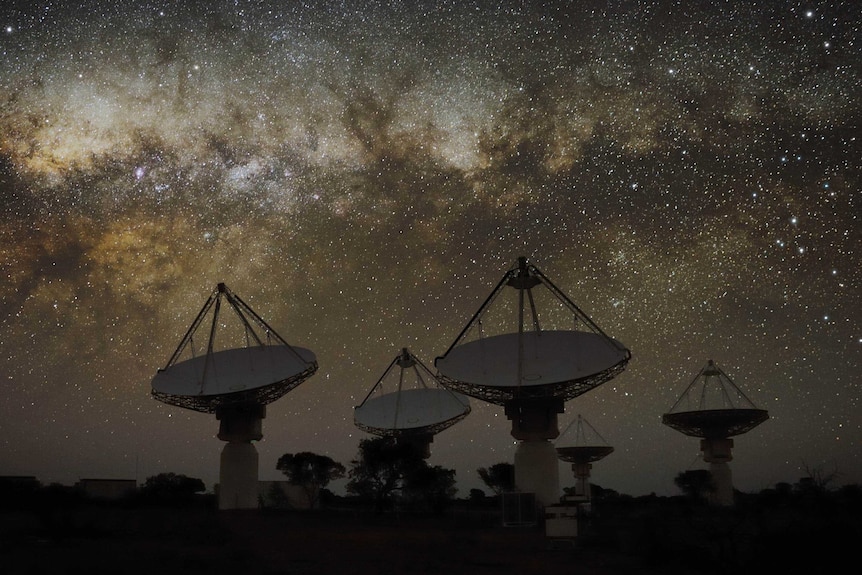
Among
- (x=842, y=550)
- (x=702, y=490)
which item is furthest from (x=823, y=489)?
(x=702, y=490)

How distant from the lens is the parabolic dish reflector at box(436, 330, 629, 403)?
3641cm

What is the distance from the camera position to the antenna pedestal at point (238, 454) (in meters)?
41.8

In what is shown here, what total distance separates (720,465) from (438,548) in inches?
1442

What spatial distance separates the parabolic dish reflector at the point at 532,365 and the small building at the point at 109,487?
31.1m

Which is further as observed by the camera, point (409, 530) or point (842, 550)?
point (409, 530)

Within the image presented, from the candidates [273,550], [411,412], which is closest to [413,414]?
[411,412]

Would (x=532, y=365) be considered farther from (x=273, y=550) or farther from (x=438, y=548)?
(x=273, y=550)

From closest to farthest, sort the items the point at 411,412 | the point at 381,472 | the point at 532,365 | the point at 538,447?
the point at 538,447
the point at 532,365
the point at 381,472
the point at 411,412

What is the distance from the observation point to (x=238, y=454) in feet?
138

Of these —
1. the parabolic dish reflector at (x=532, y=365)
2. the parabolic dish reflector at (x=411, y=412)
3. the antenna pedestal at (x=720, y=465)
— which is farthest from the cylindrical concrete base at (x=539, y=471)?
the antenna pedestal at (x=720, y=465)

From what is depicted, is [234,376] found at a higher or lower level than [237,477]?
higher

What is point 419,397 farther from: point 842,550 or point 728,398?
point 842,550

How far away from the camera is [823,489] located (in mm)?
19250

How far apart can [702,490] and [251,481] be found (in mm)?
48348
